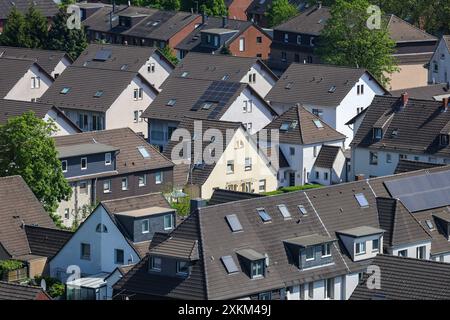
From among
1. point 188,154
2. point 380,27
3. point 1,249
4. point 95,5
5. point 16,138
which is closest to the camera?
point 1,249

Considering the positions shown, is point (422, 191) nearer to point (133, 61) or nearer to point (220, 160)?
point (220, 160)

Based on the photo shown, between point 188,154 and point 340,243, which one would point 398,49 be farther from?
point 340,243

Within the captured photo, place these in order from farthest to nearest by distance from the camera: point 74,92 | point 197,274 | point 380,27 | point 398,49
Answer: point 398,49, point 380,27, point 74,92, point 197,274

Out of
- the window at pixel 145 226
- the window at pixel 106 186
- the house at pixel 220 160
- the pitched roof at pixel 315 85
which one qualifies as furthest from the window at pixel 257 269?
the pitched roof at pixel 315 85

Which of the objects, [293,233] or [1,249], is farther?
[1,249]

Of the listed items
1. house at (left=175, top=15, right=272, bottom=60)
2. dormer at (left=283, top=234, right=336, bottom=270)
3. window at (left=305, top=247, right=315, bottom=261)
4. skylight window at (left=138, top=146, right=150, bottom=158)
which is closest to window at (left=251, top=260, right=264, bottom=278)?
dormer at (left=283, top=234, right=336, bottom=270)

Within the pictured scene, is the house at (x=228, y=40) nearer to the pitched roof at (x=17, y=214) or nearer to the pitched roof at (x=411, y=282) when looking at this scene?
the pitched roof at (x=17, y=214)

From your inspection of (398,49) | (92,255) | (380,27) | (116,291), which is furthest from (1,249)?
(398,49)

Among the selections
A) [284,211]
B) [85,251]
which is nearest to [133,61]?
[85,251]
